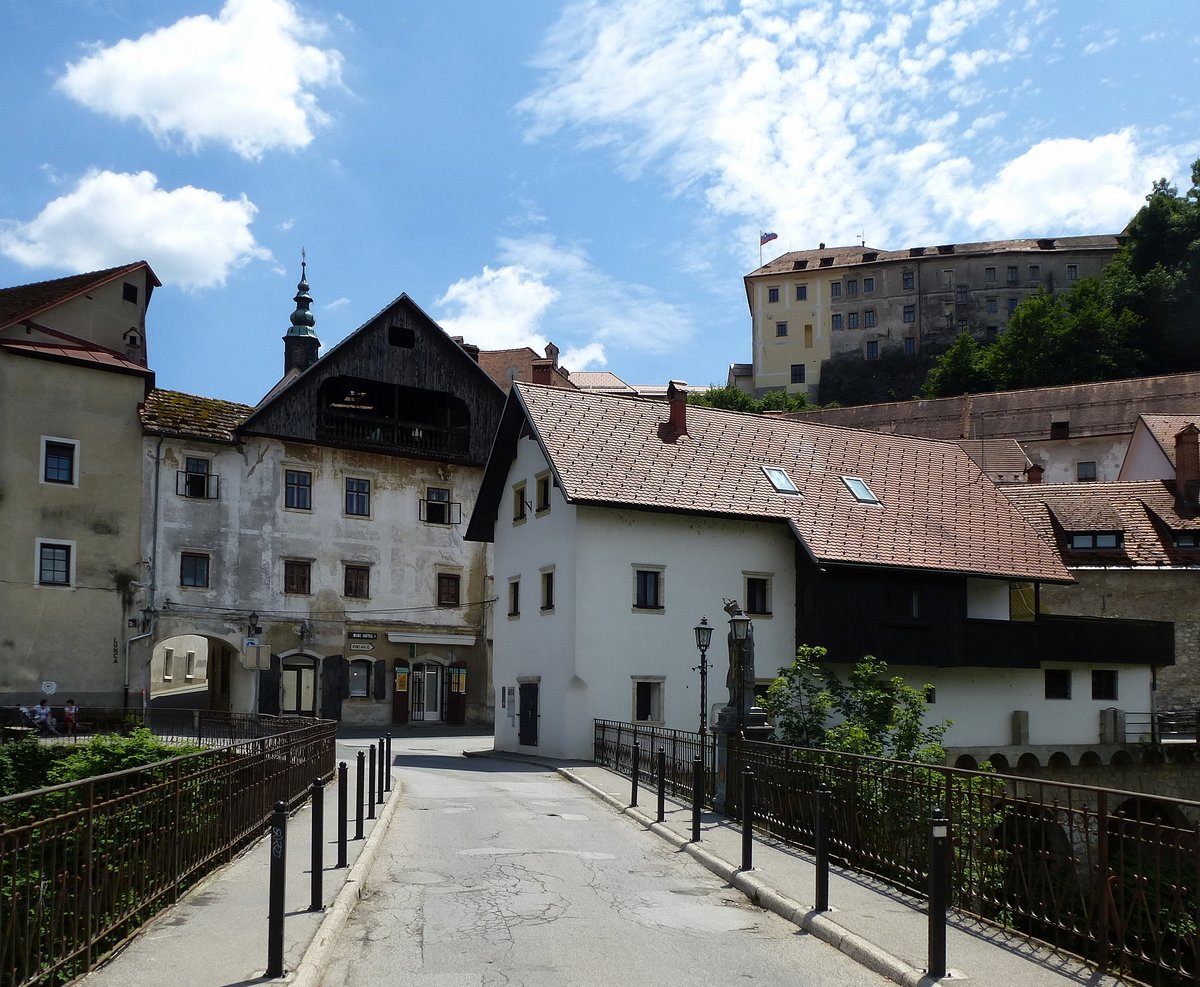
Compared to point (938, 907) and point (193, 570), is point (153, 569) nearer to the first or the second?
point (193, 570)

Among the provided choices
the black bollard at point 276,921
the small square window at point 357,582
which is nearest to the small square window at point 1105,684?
the small square window at point 357,582

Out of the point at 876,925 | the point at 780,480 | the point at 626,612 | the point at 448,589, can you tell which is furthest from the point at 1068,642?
the point at 876,925

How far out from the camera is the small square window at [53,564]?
37.1m

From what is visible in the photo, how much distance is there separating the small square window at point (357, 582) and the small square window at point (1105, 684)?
24.7 m

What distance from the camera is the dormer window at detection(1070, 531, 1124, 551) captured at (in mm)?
45500

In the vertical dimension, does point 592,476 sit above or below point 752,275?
below

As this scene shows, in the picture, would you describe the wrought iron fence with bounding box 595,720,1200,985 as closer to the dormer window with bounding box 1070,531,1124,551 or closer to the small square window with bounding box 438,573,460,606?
the small square window with bounding box 438,573,460,606

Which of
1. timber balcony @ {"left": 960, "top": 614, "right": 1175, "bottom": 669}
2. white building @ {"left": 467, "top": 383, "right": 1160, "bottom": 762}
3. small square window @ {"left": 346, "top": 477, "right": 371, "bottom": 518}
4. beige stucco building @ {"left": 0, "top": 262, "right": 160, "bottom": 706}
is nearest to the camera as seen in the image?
white building @ {"left": 467, "top": 383, "right": 1160, "bottom": 762}

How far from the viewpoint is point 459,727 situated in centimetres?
4484

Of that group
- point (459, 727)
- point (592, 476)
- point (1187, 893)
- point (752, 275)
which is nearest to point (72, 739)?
point (592, 476)

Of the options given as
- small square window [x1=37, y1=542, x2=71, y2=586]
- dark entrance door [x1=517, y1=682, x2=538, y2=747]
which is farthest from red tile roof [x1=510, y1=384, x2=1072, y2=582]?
small square window [x1=37, y1=542, x2=71, y2=586]

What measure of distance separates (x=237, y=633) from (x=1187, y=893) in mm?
36288

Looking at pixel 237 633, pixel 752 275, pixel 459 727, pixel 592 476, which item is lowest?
pixel 459 727

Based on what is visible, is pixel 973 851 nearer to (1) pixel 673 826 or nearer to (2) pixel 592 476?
(1) pixel 673 826
